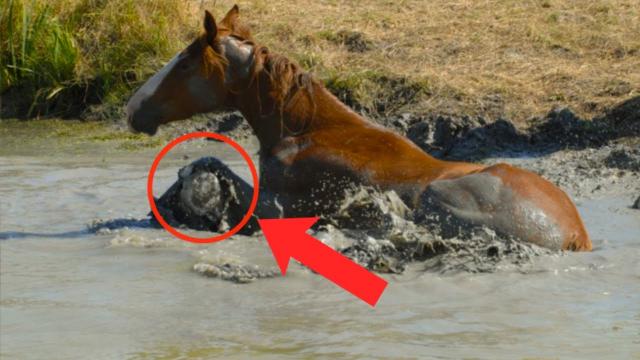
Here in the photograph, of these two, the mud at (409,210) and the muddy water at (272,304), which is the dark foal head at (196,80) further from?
the muddy water at (272,304)

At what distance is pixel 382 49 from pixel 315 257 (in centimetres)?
574

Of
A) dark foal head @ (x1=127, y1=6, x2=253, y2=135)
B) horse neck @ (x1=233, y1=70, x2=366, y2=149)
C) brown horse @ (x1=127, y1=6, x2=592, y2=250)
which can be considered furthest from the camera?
horse neck @ (x1=233, y1=70, x2=366, y2=149)

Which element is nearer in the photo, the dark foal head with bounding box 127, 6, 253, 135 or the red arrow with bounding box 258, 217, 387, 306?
the red arrow with bounding box 258, 217, 387, 306

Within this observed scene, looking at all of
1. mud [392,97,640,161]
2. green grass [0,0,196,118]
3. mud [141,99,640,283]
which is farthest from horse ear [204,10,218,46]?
green grass [0,0,196,118]

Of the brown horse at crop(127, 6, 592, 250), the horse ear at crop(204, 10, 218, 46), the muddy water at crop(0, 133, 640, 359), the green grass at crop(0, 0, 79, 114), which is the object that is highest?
the horse ear at crop(204, 10, 218, 46)

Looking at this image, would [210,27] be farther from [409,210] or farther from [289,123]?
[409,210]

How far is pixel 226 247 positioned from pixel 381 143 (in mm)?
1105

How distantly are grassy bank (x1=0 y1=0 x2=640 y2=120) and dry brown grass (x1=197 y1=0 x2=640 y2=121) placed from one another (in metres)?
0.02

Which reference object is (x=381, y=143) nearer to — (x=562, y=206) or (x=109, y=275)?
(x=562, y=206)

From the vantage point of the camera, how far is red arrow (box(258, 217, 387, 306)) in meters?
6.25

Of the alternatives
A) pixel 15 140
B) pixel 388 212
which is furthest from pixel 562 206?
pixel 15 140

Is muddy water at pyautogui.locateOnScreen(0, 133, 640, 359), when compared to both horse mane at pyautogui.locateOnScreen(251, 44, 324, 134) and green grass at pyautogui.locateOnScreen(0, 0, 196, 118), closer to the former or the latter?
horse mane at pyautogui.locateOnScreen(251, 44, 324, 134)

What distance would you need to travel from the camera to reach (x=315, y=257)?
22.2 feet

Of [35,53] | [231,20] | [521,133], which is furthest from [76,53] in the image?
[231,20]
